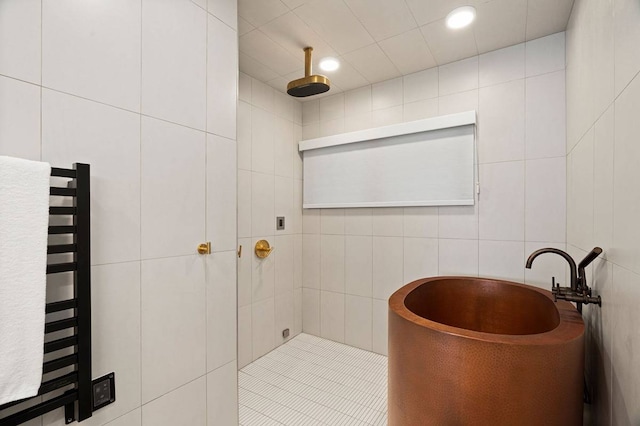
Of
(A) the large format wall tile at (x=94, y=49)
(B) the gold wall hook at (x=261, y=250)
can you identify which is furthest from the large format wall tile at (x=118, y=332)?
(B) the gold wall hook at (x=261, y=250)

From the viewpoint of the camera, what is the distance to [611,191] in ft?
3.44

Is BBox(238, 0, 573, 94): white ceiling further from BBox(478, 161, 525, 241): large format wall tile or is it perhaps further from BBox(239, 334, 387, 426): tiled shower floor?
BBox(239, 334, 387, 426): tiled shower floor

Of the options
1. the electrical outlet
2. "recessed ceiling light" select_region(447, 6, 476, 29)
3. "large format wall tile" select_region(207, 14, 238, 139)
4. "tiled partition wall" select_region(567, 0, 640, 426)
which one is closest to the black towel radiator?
the electrical outlet

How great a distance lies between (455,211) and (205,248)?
192cm

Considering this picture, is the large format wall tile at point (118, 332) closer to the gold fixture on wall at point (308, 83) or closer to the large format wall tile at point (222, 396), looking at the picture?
the large format wall tile at point (222, 396)

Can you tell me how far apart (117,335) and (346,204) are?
2.14 meters

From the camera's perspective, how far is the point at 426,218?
252cm

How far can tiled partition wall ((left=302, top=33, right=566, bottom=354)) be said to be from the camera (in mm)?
2064

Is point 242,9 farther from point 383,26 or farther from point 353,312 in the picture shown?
point 353,312

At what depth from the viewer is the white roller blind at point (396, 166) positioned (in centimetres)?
235

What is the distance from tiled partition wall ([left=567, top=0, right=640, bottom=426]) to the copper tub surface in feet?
0.42

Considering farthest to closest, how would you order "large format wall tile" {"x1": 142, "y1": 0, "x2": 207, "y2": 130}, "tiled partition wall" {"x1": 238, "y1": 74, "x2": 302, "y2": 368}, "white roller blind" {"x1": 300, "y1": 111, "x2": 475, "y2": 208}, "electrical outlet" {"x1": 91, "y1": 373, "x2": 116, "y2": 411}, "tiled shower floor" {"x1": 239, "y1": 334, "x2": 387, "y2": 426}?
"tiled partition wall" {"x1": 238, "y1": 74, "x2": 302, "y2": 368} < "white roller blind" {"x1": 300, "y1": 111, "x2": 475, "y2": 208} < "tiled shower floor" {"x1": 239, "y1": 334, "x2": 387, "y2": 426} < "large format wall tile" {"x1": 142, "y1": 0, "x2": 207, "y2": 130} < "electrical outlet" {"x1": 91, "y1": 373, "x2": 116, "y2": 411}

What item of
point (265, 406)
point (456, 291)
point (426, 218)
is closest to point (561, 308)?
point (456, 291)

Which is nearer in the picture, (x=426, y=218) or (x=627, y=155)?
(x=627, y=155)
